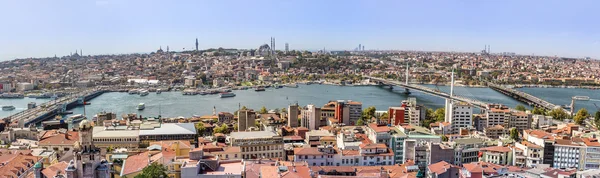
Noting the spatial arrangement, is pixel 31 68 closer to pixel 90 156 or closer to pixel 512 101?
pixel 512 101

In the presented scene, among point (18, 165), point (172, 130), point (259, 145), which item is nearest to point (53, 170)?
point (18, 165)

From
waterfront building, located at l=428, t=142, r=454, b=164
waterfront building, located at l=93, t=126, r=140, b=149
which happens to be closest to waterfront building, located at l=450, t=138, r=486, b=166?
waterfront building, located at l=428, t=142, r=454, b=164

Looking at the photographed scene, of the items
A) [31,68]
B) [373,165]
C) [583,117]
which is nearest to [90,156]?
[373,165]

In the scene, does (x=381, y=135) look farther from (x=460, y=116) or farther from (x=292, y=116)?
(x=460, y=116)

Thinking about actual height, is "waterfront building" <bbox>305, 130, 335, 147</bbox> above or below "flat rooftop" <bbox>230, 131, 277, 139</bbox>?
below

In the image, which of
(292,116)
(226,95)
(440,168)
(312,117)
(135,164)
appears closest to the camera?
(135,164)

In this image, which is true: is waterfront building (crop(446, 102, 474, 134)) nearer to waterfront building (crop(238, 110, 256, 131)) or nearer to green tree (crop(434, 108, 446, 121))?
green tree (crop(434, 108, 446, 121))
